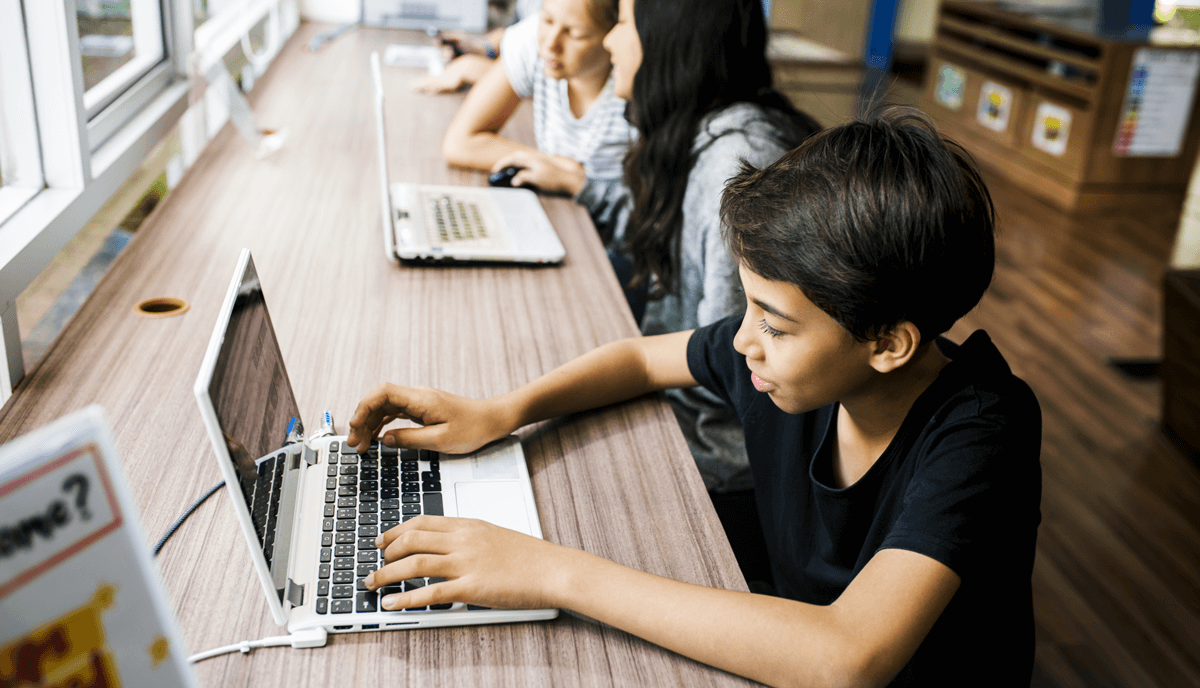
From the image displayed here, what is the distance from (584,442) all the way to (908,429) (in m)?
0.34

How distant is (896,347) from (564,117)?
128cm

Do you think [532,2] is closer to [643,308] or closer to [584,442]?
[643,308]

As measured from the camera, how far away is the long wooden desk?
2.19ft

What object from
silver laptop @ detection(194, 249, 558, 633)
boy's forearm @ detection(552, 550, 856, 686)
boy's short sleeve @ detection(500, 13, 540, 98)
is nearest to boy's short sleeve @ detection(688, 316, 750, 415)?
silver laptop @ detection(194, 249, 558, 633)

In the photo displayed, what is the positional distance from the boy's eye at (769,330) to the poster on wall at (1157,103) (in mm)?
3939

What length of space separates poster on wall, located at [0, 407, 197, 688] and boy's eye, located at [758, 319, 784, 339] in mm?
561

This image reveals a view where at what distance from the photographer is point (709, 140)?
53.4 inches

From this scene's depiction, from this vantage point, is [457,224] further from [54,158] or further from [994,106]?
[994,106]

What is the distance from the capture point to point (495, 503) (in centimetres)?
84

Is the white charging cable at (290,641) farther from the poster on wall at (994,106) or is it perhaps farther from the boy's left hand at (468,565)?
the poster on wall at (994,106)

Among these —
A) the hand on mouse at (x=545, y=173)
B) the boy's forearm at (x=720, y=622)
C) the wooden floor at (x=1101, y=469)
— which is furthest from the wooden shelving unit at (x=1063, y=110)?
the boy's forearm at (x=720, y=622)

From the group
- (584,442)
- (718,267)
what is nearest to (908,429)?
(584,442)

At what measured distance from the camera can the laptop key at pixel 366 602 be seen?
0.68 m

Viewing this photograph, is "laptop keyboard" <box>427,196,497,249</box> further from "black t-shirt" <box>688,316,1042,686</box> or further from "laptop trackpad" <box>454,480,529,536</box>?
"laptop trackpad" <box>454,480,529,536</box>
